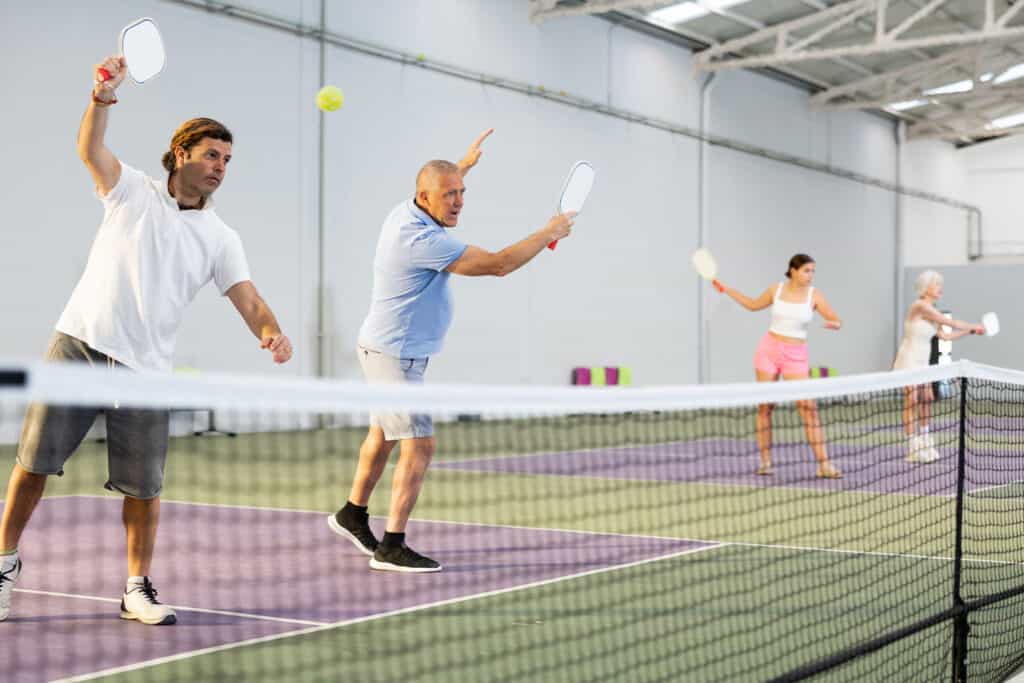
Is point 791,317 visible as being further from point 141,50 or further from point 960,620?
point 141,50

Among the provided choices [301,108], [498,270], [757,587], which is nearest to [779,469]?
[757,587]

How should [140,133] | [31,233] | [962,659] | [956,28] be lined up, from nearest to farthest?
[962,659]
[31,233]
[140,133]
[956,28]

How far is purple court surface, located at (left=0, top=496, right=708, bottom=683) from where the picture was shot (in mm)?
3750

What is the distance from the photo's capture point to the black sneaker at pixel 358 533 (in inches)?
207

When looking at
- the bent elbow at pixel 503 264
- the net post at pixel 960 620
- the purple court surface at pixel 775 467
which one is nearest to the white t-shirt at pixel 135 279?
the bent elbow at pixel 503 264

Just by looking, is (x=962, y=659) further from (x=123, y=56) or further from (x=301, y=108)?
(x=301, y=108)

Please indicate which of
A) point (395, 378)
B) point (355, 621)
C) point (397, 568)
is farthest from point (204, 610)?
point (395, 378)

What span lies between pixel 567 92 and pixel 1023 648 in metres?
12.6

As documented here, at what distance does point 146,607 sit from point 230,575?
1.00m

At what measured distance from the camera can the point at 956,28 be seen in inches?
762

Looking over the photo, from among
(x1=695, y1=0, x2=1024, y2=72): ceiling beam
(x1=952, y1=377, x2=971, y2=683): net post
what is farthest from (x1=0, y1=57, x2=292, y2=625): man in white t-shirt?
(x1=695, y1=0, x2=1024, y2=72): ceiling beam

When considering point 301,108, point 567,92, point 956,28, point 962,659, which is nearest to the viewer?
point 962,659

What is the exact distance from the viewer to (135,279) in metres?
3.72

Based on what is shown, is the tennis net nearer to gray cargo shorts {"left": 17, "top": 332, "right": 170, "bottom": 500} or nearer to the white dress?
gray cargo shorts {"left": 17, "top": 332, "right": 170, "bottom": 500}
